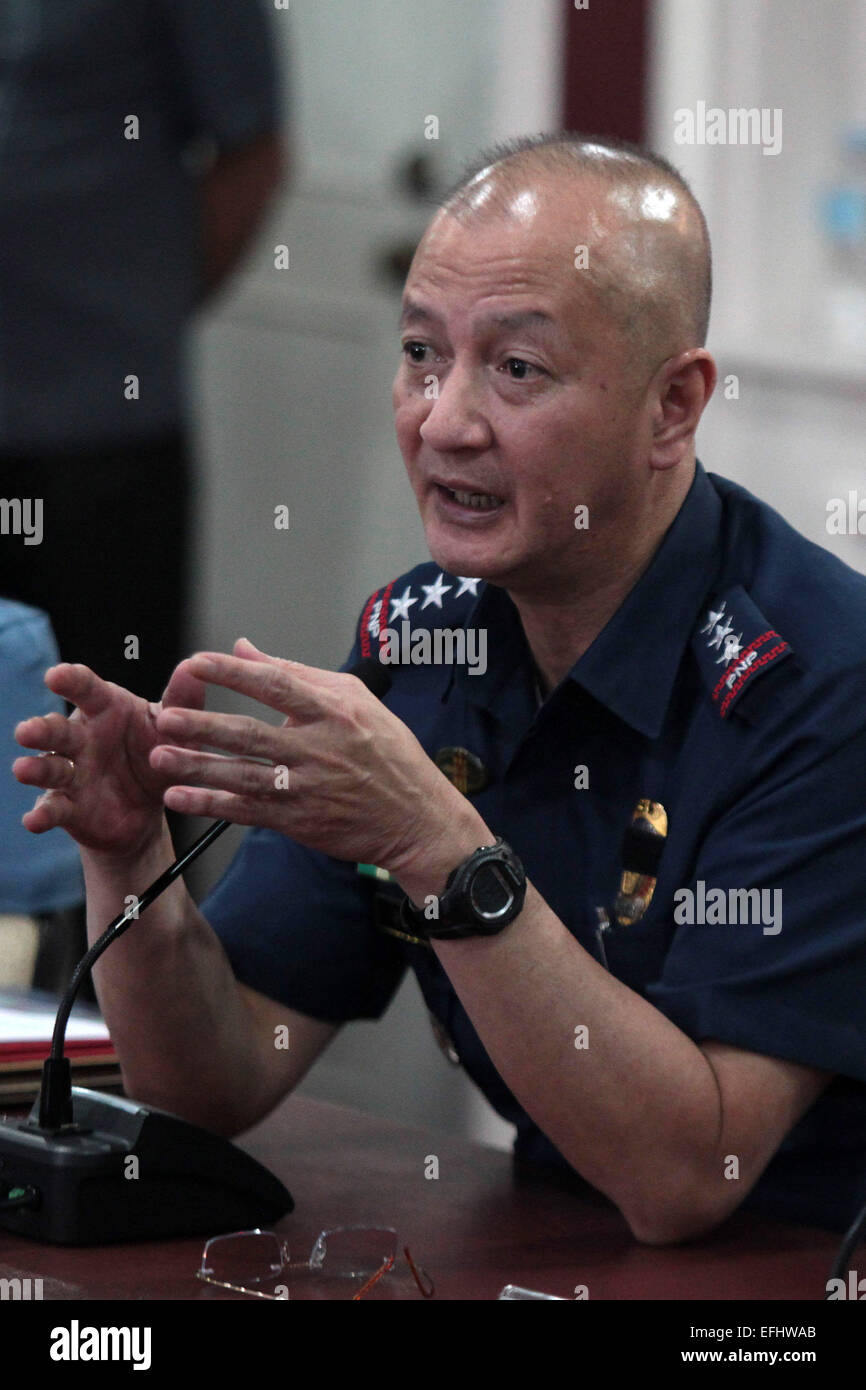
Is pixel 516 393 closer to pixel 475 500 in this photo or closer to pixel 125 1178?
pixel 475 500

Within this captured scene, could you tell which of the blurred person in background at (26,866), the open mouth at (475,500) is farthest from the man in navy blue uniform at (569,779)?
the blurred person in background at (26,866)

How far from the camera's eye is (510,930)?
4.03 feet

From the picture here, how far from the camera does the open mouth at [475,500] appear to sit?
1.39 meters

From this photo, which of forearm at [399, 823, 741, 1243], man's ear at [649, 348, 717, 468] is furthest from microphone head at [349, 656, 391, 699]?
man's ear at [649, 348, 717, 468]

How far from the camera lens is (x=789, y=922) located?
1.31 metres

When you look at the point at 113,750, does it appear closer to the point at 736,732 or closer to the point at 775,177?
the point at 736,732

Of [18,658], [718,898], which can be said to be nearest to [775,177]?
[18,658]

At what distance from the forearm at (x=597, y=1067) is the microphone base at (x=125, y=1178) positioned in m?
0.18

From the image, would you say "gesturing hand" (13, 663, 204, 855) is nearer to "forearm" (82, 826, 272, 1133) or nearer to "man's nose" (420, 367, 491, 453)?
"forearm" (82, 826, 272, 1133)

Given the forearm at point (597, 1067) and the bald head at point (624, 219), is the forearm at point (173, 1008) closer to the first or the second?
the forearm at point (597, 1067)

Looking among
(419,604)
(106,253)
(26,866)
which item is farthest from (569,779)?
(106,253)

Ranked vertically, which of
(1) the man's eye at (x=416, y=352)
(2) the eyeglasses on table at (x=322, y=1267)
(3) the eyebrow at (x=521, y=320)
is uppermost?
(3) the eyebrow at (x=521, y=320)

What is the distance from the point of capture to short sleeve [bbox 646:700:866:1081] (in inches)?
50.8

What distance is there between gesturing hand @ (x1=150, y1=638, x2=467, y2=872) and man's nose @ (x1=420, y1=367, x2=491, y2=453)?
0.80 ft
